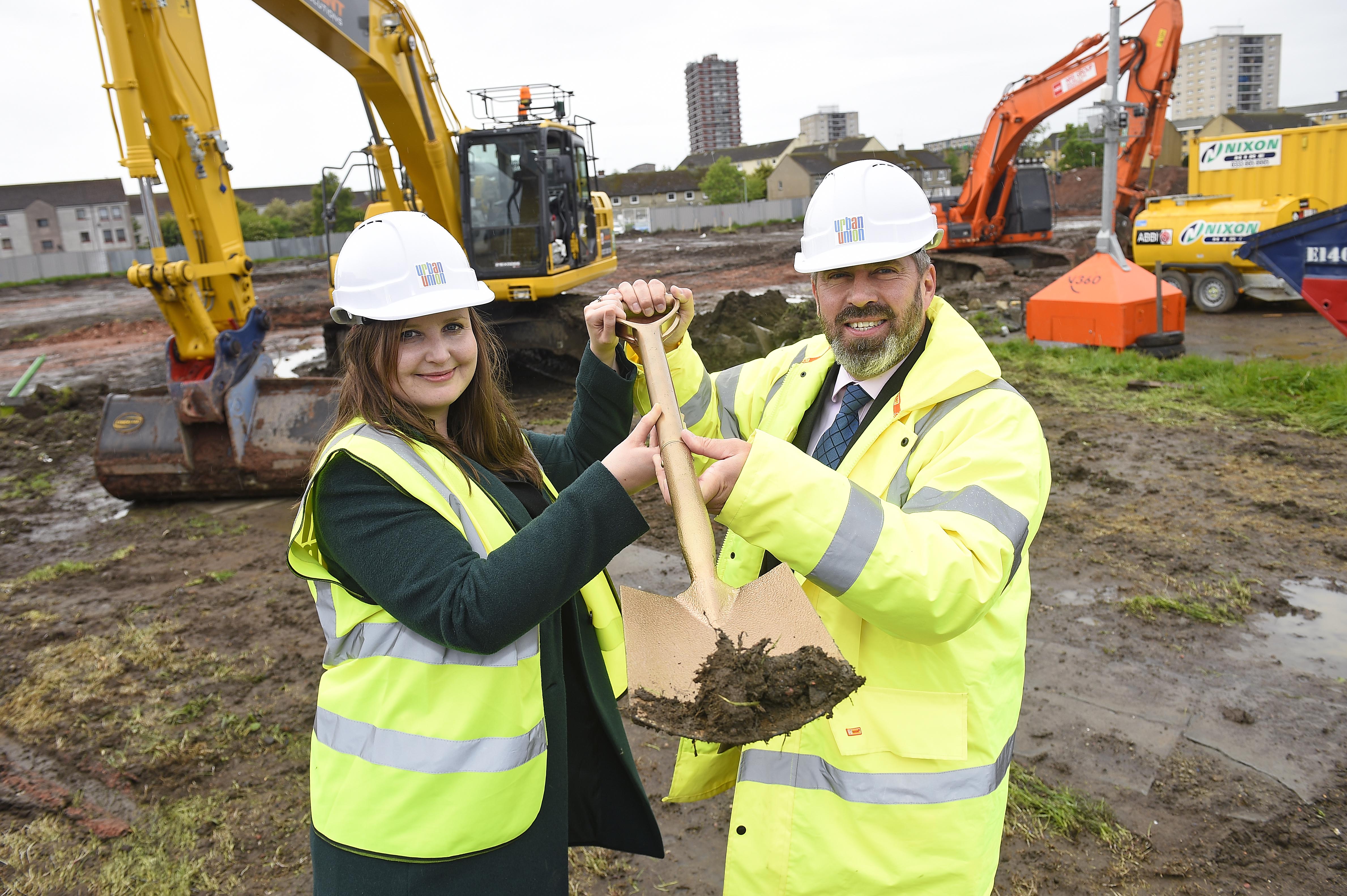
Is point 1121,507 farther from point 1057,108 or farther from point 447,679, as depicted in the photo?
point 1057,108

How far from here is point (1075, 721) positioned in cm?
379

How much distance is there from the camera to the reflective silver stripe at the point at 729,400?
2.64 m

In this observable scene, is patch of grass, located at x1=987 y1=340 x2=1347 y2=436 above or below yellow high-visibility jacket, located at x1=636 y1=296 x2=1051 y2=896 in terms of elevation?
below

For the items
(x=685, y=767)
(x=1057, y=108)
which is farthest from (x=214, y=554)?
(x=1057, y=108)

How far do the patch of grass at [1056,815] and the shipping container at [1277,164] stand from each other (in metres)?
12.2

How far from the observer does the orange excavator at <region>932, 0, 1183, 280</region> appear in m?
12.7

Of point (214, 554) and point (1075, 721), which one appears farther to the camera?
point (214, 554)

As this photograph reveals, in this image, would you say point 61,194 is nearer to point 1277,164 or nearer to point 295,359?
point 295,359

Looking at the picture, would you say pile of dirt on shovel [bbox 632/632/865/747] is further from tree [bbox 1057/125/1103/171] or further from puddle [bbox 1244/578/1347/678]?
tree [bbox 1057/125/1103/171]

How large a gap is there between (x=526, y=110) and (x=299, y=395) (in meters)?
4.79

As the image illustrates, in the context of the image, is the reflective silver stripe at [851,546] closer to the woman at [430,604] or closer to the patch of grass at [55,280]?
the woman at [430,604]

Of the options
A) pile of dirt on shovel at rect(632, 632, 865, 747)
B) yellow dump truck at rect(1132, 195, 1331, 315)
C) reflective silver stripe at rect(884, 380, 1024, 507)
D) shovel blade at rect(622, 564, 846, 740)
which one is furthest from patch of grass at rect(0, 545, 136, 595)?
yellow dump truck at rect(1132, 195, 1331, 315)

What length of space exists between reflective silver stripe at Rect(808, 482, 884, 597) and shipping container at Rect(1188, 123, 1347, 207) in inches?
541

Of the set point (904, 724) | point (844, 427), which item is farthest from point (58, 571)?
point (904, 724)
